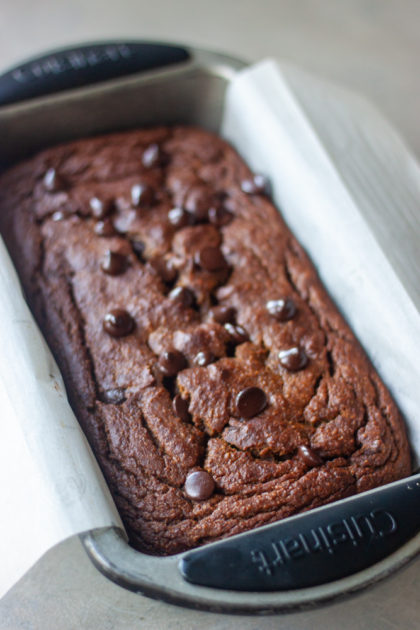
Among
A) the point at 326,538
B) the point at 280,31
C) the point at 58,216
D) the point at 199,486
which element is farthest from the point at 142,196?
the point at 280,31

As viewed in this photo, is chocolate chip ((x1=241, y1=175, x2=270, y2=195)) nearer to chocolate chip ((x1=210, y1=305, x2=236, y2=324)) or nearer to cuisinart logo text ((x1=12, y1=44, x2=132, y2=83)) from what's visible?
chocolate chip ((x1=210, y1=305, x2=236, y2=324))

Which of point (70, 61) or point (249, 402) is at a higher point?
point (70, 61)

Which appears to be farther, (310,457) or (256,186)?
(256,186)

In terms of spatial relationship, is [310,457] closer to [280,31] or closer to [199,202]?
[199,202]

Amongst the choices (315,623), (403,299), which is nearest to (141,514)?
(315,623)

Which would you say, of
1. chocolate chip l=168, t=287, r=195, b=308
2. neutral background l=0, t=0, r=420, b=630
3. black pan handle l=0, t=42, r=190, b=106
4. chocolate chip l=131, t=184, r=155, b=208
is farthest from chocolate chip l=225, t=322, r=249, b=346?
neutral background l=0, t=0, r=420, b=630

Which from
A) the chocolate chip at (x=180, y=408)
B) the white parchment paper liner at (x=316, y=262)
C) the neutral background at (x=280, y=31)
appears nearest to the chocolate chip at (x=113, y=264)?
the white parchment paper liner at (x=316, y=262)
